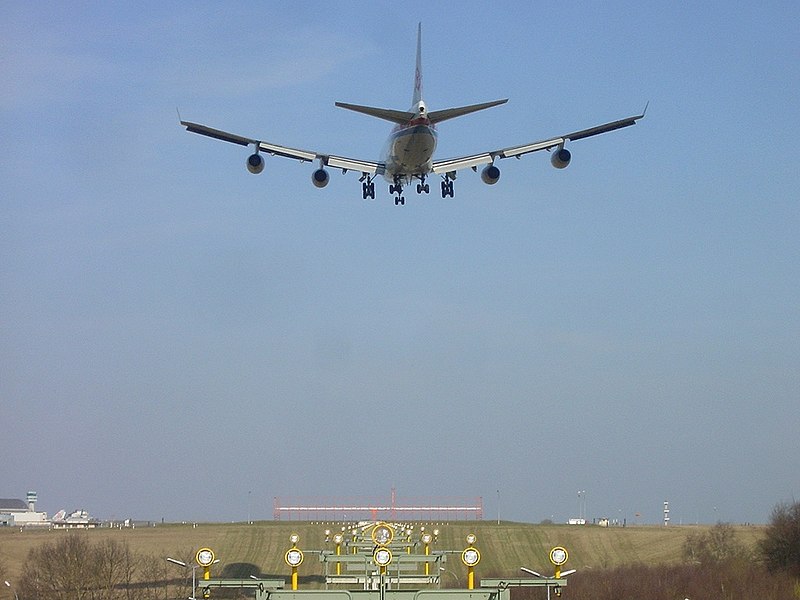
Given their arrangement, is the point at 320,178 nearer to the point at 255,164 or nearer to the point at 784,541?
the point at 255,164

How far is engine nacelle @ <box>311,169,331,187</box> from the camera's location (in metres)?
71.7

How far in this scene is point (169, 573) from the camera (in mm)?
106188

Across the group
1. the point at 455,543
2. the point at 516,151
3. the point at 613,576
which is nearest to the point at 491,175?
the point at 516,151

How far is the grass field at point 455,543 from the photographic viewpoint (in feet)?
372

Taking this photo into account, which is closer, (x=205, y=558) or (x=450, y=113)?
(x=205, y=558)

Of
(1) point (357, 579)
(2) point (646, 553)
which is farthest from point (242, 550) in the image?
(1) point (357, 579)

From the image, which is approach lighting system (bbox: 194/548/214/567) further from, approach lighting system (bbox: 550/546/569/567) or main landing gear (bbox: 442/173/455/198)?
main landing gear (bbox: 442/173/455/198)

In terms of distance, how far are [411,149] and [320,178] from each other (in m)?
7.77

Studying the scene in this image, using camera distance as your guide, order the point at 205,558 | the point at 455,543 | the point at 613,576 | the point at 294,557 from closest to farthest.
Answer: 1. the point at 205,558
2. the point at 294,557
3. the point at 613,576
4. the point at 455,543

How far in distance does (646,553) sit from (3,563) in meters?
63.3

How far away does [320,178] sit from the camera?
236ft

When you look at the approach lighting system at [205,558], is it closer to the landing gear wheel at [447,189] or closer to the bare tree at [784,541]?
the landing gear wheel at [447,189]

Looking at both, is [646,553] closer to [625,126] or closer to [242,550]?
[242,550]

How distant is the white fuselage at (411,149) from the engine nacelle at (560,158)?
7025 mm
